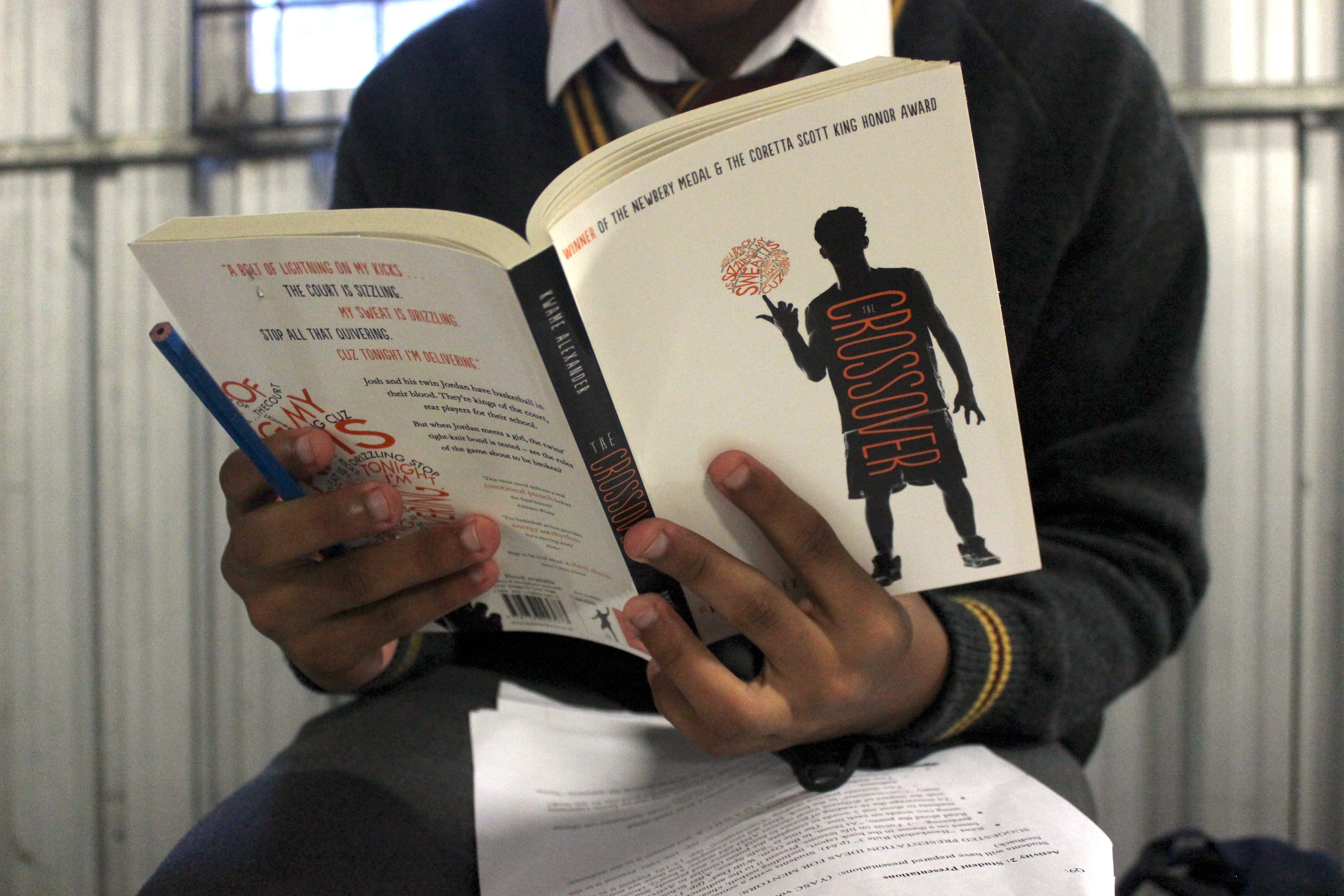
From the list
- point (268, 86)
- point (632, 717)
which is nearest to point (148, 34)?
point (268, 86)

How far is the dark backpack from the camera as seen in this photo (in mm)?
903

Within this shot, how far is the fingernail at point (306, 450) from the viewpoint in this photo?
0.49 metres

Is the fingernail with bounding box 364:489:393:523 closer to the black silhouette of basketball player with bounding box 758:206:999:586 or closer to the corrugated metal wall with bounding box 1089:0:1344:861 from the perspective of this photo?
the black silhouette of basketball player with bounding box 758:206:999:586

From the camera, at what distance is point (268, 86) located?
1475mm

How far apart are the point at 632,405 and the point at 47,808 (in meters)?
1.73

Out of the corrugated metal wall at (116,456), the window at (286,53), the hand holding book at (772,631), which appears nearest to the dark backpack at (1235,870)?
the hand holding book at (772,631)

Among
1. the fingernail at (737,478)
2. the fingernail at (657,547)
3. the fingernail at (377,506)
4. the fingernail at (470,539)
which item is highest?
the fingernail at (737,478)

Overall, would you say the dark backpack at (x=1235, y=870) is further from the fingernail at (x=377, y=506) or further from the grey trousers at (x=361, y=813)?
the fingernail at (x=377, y=506)

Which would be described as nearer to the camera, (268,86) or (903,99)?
(903,99)

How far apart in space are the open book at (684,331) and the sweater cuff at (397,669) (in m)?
0.26

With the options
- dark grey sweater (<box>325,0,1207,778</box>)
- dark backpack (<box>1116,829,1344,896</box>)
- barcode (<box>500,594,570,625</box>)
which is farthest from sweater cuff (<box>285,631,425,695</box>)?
dark backpack (<box>1116,829,1344,896</box>)

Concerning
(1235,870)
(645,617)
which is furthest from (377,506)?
(1235,870)

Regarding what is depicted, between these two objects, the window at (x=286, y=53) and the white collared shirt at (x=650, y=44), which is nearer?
the white collared shirt at (x=650, y=44)

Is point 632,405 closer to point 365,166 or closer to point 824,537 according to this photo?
point 824,537
